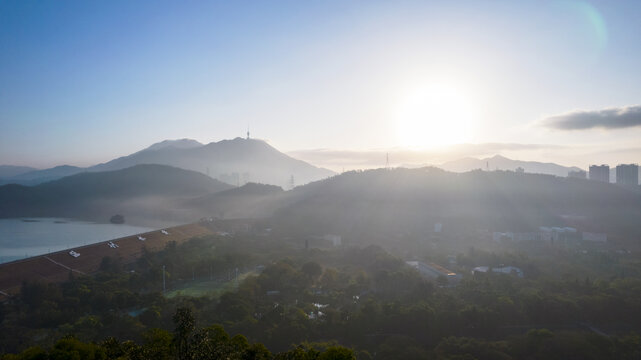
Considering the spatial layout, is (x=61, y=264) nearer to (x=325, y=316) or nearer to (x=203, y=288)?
(x=203, y=288)

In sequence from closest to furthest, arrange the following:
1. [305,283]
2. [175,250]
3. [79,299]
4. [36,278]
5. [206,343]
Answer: [206,343]
[79,299]
[305,283]
[36,278]
[175,250]

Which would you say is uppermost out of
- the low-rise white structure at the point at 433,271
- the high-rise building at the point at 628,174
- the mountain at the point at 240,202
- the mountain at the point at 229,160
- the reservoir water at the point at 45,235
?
the mountain at the point at 229,160

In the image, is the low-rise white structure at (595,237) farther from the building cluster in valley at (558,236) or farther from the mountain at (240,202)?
the mountain at (240,202)

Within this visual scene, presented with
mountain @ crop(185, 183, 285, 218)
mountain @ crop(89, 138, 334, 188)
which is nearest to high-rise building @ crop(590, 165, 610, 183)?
mountain @ crop(185, 183, 285, 218)

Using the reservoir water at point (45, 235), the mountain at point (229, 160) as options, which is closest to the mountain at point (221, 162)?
the mountain at point (229, 160)

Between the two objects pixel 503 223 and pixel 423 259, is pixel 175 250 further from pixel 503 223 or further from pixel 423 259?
pixel 503 223

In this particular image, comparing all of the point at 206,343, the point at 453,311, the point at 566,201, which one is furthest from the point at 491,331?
the point at 566,201
